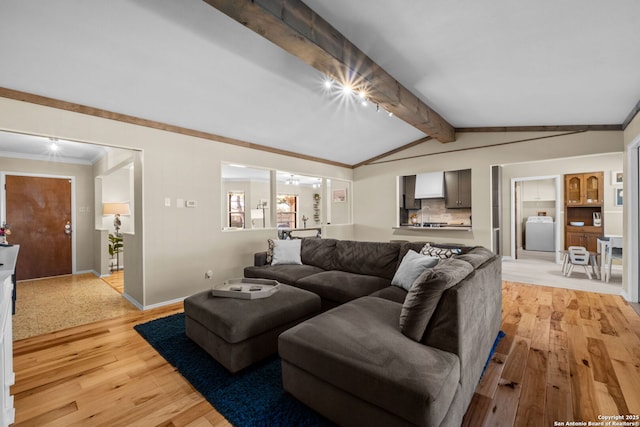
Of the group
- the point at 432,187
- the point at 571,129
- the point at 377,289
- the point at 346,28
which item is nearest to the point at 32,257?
the point at 377,289

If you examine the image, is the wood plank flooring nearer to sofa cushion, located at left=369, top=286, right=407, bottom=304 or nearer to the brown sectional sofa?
the brown sectional sofa

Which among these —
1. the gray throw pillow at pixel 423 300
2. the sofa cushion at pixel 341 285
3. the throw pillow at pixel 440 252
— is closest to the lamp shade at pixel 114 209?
the sofa cushion at pixel 341 285

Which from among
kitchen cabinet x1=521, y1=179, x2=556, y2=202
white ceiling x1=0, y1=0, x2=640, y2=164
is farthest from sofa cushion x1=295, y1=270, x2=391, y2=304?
kitchen cabinet x1=521, y1=179, x2=556, y2=202

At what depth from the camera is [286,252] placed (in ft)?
13.0

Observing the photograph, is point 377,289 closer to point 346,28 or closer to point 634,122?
point 346,28

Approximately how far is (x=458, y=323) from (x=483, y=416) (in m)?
0.63

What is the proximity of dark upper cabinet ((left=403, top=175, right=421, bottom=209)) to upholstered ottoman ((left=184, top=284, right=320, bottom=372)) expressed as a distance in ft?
16.2

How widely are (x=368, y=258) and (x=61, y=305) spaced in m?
4.04

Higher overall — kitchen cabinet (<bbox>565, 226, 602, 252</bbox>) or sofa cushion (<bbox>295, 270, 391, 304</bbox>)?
kitchen cabinet (<bbox>565, 226, 602, 252</bbox>)

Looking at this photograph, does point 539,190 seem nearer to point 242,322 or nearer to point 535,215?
point 535,215

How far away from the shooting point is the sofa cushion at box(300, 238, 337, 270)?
3811mm

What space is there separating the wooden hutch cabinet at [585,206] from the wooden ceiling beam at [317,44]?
19.1ft

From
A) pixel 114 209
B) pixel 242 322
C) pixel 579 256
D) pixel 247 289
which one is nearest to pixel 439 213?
pixel 579 256

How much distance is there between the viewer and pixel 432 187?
6.24m
